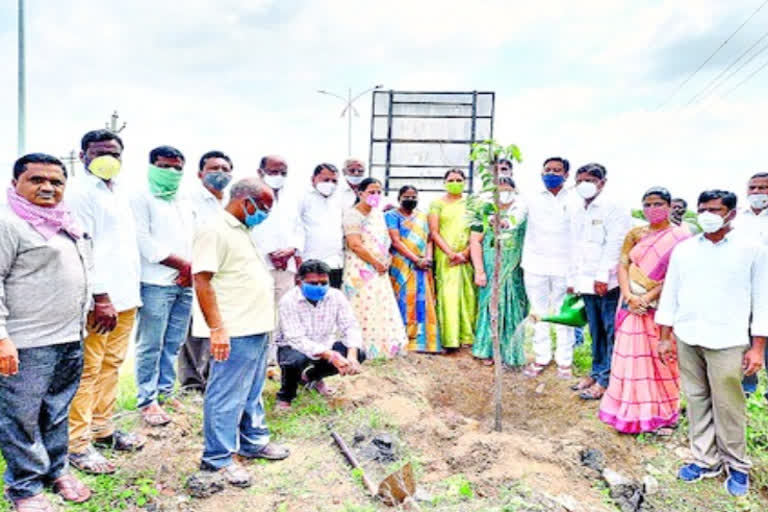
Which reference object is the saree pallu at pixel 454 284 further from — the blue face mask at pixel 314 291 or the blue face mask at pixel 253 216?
the blue face mask at pixel 253 216

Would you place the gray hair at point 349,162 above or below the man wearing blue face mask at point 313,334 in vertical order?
above

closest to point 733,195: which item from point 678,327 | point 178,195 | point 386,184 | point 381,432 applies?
point 678,327

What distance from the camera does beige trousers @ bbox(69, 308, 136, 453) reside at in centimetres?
361

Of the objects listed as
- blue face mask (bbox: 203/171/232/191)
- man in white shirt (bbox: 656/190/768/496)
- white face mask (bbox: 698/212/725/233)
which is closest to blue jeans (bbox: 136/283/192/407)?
blue face mask (bbox: 203/171/232/191)

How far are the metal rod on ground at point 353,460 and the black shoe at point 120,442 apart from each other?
1.37 meters

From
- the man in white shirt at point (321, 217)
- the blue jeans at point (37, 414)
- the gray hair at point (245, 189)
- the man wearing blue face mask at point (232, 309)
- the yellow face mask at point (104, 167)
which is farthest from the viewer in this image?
the man in white shirt at point (321, 217)

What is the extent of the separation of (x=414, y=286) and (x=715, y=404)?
310cm

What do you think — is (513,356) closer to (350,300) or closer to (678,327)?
(350,300)

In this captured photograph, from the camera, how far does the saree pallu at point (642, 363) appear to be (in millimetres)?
4453

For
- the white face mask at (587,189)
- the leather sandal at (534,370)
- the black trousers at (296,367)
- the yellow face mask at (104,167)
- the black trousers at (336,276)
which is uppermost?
the white face mask at (587,189)

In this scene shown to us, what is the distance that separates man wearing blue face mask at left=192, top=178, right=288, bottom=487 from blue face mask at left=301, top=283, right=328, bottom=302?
1025mm

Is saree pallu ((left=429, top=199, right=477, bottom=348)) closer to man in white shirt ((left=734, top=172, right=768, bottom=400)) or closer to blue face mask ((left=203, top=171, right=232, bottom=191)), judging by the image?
blue face mask ((left=203, top=171, right=232, bottom=191))

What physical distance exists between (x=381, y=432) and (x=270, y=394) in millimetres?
1289

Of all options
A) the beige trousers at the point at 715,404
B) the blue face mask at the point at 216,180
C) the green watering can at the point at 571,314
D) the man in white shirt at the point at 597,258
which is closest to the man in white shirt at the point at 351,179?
the blue face mask at the point at 216,180
